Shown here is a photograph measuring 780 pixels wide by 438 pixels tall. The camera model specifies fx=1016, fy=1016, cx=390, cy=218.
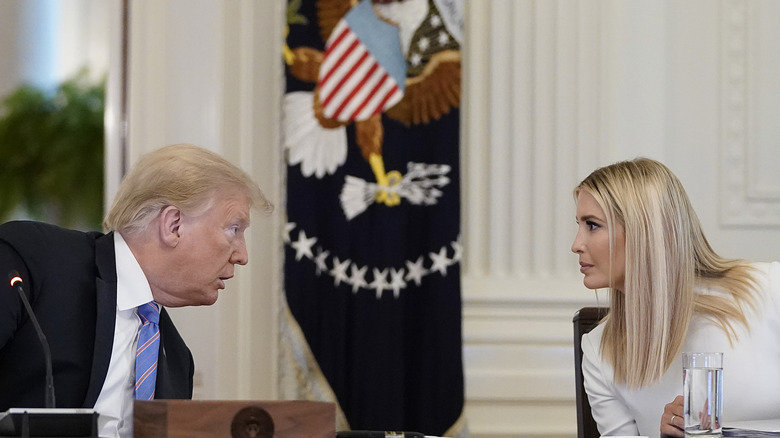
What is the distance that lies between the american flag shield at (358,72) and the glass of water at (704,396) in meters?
1.90

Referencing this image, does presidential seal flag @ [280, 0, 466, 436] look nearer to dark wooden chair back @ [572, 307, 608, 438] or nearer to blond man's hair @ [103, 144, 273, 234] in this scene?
dark wooden chair back @ [572, 307, 608, 438]

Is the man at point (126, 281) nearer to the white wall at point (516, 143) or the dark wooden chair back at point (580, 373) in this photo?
the dark wooden chair back at point (580, 373)

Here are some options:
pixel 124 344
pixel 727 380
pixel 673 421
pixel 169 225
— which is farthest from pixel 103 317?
pixel 727 380

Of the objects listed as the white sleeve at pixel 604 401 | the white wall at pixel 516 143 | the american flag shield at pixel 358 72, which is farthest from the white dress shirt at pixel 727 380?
the american flag shield at pixel 358 72

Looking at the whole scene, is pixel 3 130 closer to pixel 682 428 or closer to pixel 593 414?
pixel 593 414

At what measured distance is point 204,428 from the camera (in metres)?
1.36

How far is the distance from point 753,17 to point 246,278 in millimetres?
2074

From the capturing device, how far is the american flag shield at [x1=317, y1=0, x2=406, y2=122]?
332cm

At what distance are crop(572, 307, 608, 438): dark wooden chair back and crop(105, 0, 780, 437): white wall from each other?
106 cm

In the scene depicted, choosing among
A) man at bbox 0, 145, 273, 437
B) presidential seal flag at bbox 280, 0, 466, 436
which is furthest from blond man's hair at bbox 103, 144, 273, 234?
presidential seal flag at bbox 280, 0, 466, 436

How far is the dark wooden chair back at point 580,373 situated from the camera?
234 cm

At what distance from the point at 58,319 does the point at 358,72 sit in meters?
1.64

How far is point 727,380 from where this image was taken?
7.00ft

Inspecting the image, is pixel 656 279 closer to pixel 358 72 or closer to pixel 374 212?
pixel 374 212
